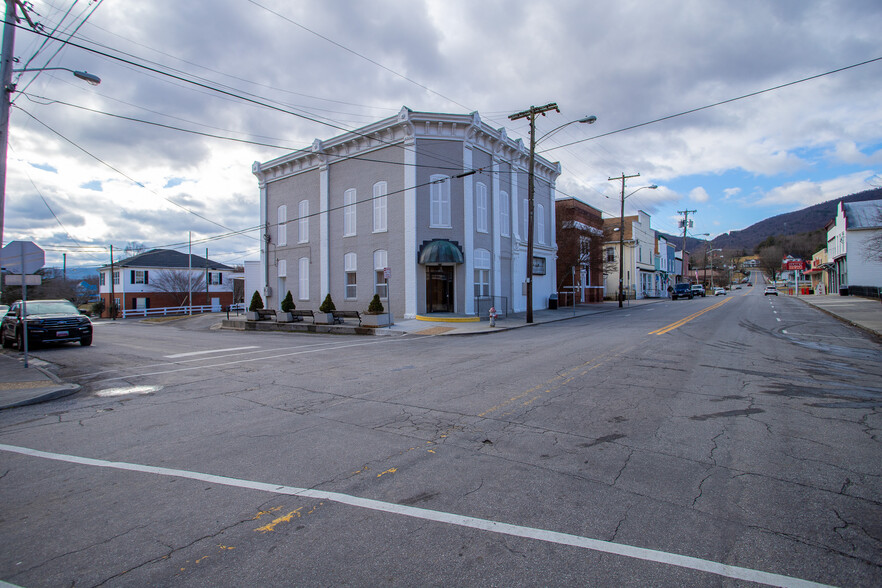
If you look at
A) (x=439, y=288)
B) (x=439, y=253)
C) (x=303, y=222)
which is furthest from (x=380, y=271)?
(x=303, y=222)

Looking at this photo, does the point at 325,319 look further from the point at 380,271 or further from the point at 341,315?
the point at 380,271

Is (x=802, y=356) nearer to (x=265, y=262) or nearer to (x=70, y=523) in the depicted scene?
(x=70, y=523)

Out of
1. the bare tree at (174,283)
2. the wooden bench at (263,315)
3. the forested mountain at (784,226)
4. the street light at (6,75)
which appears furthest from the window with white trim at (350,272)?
the forested mountain at (784,226)

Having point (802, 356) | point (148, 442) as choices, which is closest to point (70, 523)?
point (148, 442)

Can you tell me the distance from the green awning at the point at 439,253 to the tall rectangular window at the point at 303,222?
10604 mm

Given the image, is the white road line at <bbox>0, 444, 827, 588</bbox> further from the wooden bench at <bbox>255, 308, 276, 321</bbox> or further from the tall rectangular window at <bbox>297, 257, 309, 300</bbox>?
the tall rectangular window at <bbox>297, 257, 309, 300</bbox>

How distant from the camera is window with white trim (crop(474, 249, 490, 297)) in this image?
2578cm

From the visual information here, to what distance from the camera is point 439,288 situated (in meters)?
25.2

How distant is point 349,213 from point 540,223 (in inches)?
546

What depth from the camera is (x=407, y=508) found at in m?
3.52

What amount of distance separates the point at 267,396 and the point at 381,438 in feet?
11.1

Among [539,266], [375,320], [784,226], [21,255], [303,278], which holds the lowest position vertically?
[375,320]

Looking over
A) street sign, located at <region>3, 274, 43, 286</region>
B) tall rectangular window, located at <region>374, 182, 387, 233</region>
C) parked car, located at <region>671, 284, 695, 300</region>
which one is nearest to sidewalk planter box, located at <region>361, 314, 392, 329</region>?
tall rectangular window, located at <region>374, 182, 387, 233</region>

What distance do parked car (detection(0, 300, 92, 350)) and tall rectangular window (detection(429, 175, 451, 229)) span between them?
1605 centimetres
